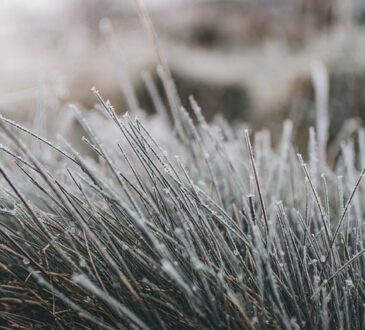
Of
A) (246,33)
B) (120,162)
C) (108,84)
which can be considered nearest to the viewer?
(120,162)

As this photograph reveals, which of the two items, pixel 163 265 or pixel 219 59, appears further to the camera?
pixel 219 59

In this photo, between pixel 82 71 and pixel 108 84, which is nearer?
pixel 108 84

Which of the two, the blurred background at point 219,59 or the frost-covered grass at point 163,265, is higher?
the frost-covered grass at point 163,265

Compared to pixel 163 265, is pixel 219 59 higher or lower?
lower

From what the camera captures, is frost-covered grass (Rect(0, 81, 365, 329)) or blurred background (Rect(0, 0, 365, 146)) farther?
blurred background (Rect(0, 0, 365, 146))

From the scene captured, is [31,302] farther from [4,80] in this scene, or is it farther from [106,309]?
[4,80]

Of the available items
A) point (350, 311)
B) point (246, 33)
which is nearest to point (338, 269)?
point (350, 311)

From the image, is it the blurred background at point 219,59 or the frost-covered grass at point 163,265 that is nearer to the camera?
the frost-covered grass at point 163,265

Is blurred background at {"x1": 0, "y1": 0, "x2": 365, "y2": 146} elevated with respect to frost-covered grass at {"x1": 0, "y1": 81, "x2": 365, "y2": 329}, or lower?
lower
